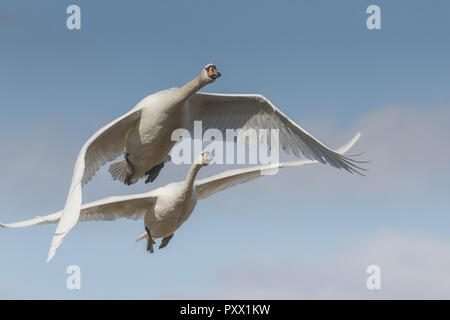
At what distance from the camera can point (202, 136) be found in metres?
15.8

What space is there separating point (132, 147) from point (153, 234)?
7.67 feet

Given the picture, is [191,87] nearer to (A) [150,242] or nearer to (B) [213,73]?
(B) [213,73]

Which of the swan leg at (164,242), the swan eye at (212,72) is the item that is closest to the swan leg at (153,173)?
the swan leg at (164,242)

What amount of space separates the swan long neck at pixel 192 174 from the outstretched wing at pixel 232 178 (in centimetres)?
73

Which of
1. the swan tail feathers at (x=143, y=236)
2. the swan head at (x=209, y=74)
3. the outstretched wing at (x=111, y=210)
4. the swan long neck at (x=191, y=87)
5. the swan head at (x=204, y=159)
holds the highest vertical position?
the swan head at (x=209, y=74)

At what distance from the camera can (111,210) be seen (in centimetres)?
1672

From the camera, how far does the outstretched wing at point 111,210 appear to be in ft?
53.5

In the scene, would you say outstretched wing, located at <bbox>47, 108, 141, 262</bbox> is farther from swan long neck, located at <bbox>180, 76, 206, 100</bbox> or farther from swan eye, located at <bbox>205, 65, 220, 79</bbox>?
swan eye, located at <bbox>205, 65, 220, 79</bbox>

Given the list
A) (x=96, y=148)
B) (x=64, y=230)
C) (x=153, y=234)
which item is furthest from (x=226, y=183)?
(x=64, y=230)

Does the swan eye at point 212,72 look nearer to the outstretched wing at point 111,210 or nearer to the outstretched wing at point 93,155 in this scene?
the outstretched wing at point 93,155

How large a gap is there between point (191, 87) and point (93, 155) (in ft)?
6.79

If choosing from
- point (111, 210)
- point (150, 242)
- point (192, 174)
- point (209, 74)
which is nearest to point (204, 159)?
point (192, 174)

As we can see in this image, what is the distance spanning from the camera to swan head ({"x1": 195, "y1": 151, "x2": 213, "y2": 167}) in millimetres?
15375

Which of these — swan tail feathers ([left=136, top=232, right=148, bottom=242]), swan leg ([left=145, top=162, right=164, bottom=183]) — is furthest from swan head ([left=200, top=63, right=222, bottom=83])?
swan tail feathers ([left=136, top=232, right=148, bottom=242])
